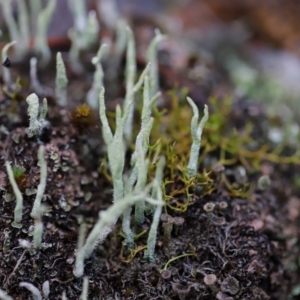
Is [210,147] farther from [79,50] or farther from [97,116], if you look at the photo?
[79,50]

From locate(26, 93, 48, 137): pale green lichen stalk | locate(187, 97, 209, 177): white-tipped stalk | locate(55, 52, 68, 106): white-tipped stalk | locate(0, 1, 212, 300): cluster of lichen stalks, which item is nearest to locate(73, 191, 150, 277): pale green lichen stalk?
locate(0, 1, 212, 300): cluster of lichen stalks

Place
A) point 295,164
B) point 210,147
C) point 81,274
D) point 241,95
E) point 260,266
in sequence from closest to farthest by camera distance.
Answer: point 81,274 < point 260,266 < point 210,147 < point 295,164 < point 241,95

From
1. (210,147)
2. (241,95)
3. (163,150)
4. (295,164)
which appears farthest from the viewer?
(241,95)

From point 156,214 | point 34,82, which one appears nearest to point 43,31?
point 34,82

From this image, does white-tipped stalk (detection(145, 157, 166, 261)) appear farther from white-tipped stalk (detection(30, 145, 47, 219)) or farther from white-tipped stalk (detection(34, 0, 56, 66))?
white-tipped stalk (detection(34, 0, 56, 66))

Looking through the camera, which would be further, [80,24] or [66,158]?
[80,24]

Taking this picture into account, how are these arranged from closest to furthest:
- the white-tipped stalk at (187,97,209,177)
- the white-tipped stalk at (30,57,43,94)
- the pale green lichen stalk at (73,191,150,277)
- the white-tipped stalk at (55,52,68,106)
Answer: the pale green lichen stalk at (73,191,150,277)
the white-tipped stalk at (187,97,209,177)
the white-tipped stalk at (55,52,68,106)
the white-tipped stalk at (30,57,43,94)

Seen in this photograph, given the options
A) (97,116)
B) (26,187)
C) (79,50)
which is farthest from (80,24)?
(26,187)
